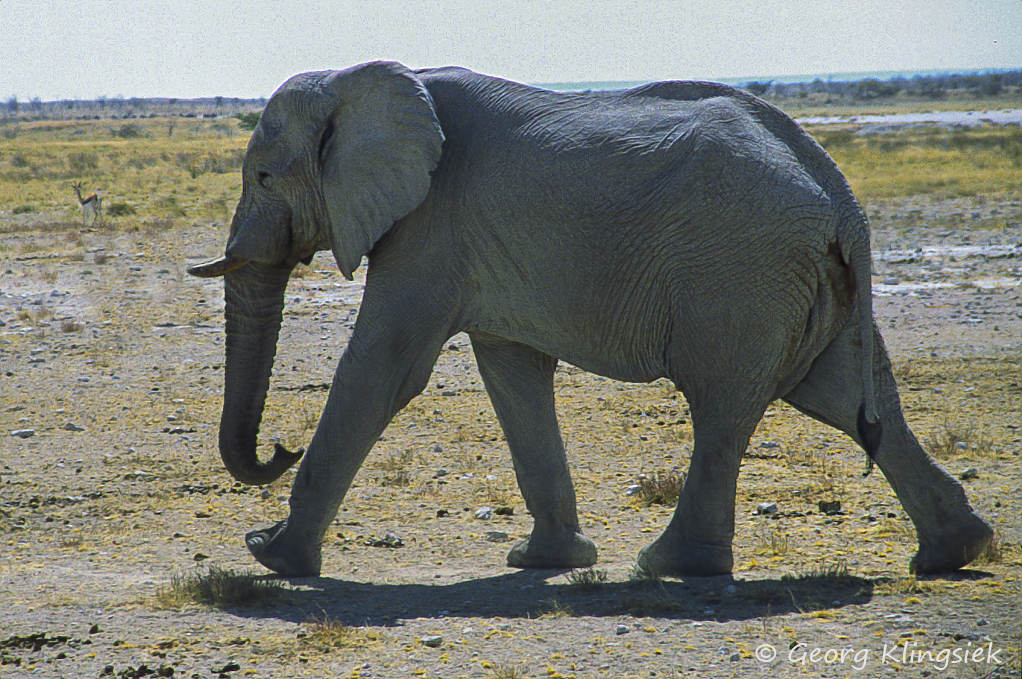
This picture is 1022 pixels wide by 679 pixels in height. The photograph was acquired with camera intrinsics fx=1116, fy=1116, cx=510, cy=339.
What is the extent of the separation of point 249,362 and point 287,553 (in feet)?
3.45

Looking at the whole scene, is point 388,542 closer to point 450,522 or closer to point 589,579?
point 450,522

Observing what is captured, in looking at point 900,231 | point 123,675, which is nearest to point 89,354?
point 123,675

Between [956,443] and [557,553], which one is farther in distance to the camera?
[956,443]

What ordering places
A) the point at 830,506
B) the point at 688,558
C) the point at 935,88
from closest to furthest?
1. the point at 688,558
2. the point at 830,506
3. the point at 935,88

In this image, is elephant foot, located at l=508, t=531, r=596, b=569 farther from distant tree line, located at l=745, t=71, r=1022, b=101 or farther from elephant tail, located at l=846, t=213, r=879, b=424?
distant tree line, located at l=745, t=71, r=1022, b=101

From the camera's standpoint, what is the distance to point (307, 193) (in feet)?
19.0

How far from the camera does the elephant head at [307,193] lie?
216 inches

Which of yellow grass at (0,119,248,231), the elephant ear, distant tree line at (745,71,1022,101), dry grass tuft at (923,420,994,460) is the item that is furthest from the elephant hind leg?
distant tree line at (745,71,1022,101)

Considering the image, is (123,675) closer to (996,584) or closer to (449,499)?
(449,499)

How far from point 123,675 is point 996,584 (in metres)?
3.72

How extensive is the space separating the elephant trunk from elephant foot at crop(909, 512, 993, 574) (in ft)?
10.6

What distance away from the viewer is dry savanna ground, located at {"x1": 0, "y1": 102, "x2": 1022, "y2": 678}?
4480mm

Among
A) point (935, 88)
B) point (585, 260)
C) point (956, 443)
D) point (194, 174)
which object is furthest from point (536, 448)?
point (935, 88)

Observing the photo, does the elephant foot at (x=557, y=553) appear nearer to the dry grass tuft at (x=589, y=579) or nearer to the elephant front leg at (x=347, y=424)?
Answer: the dry grass tuft at (x=589, y=579)
